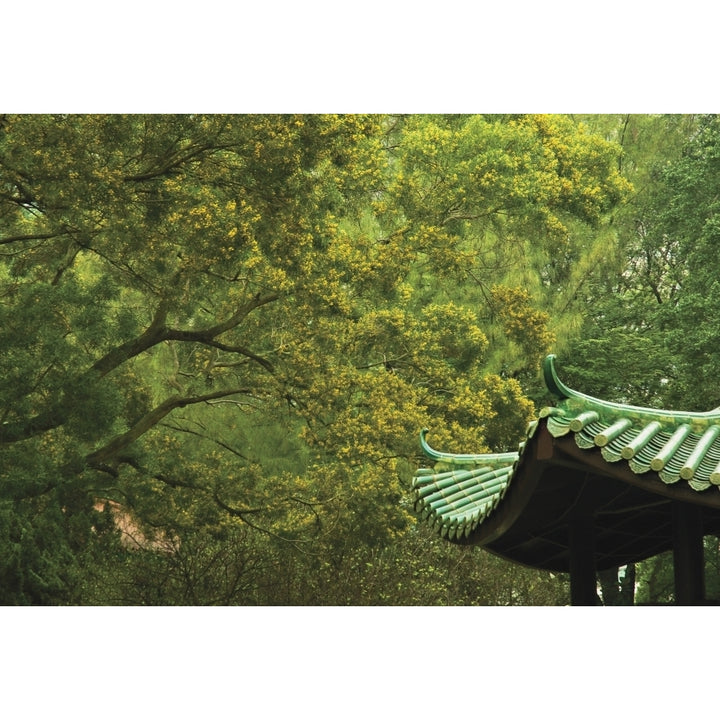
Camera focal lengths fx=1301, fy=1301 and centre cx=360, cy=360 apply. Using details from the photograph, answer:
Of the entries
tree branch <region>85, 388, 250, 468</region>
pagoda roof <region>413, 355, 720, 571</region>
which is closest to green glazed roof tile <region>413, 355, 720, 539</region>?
pagoda roof <region>413, 355, 720, 571</region>

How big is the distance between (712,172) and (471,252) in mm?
1698

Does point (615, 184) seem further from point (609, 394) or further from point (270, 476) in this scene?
point (270, 476)

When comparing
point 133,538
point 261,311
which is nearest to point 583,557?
point 261,311

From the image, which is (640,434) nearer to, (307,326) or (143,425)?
(307,326)

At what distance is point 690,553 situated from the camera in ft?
12.6

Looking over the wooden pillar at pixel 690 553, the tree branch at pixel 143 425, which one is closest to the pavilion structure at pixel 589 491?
the wooden pillar at pixel 690 553

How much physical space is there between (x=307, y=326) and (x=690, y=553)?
449cm

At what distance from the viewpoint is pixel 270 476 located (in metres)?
7.98

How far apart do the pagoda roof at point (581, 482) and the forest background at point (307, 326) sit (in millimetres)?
2966

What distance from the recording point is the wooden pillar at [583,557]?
13.6 ft

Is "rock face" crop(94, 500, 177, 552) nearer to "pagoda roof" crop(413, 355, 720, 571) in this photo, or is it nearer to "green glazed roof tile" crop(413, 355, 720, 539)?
"pagoda roof" crop(413, 355, 720, 571)

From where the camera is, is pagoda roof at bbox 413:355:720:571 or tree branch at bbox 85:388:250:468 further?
tree branch at bbox 85:388:250:468

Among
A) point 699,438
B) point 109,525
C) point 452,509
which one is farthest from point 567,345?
point 699,438

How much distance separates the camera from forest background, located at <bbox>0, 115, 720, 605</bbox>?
7.52m
